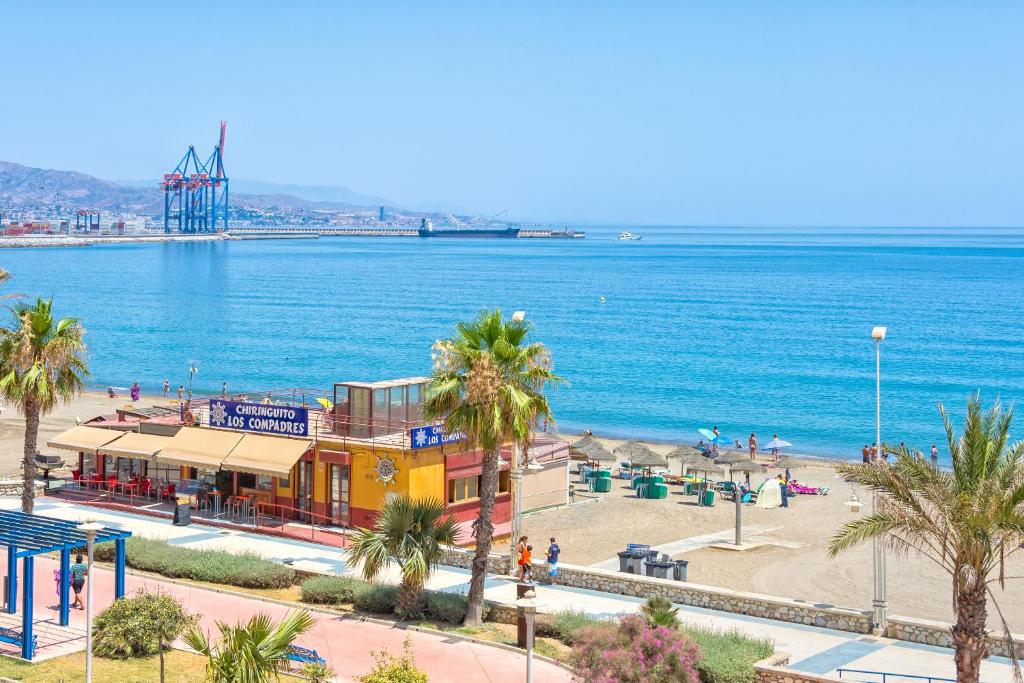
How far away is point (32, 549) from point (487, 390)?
7.65m

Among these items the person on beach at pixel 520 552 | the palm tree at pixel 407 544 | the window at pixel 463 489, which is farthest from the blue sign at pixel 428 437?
the palm tree at pixel 407 544

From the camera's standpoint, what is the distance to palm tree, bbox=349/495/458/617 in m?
21.2

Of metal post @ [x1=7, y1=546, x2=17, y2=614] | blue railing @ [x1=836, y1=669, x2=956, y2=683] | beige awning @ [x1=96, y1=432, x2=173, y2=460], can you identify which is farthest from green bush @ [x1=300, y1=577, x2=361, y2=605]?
beige awning @ [x1=96, y1=432, x2=173, y2=460]

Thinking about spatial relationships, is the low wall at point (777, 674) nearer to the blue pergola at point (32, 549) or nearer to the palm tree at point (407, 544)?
the palm tree at point (407, 544)

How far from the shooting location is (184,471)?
32.7m

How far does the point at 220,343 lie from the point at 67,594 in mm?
80967

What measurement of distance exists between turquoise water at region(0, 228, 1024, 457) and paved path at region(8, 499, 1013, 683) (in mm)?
32502

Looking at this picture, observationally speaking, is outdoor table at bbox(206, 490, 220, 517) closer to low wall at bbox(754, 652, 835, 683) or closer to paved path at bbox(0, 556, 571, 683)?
paved path at bbox(0, 556, 571, 683)

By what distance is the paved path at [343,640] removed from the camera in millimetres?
18500

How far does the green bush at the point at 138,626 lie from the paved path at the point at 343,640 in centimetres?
75

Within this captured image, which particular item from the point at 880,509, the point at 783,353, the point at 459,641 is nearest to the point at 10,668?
the point at 459,641

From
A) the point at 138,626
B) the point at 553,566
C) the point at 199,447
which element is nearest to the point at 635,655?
the point at 138,626

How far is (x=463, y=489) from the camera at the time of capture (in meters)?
29.9

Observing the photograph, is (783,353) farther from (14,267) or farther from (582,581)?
(14,267)
